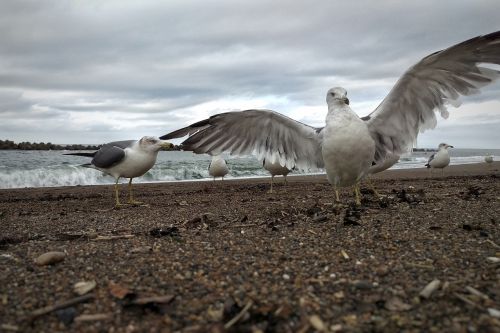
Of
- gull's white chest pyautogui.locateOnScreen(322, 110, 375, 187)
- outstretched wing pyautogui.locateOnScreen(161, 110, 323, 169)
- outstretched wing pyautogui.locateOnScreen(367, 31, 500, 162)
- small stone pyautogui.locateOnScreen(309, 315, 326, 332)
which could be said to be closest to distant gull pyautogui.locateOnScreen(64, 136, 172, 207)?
outstretched wing pyautogui.locateOnScreen(161, 110, 323, 169)

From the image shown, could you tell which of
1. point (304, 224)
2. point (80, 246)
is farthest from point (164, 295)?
point (304, 224)

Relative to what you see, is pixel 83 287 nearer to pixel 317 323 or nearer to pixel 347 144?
pixel 317 323

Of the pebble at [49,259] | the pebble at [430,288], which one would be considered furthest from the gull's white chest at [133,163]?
the pebble at [430,288]

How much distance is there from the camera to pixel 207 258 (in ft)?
9.34

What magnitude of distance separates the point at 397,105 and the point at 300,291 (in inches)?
144

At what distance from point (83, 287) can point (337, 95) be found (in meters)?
4.15

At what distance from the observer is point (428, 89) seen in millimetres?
4898

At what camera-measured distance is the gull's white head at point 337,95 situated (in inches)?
212

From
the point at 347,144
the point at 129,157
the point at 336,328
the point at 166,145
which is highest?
the point at 166,145

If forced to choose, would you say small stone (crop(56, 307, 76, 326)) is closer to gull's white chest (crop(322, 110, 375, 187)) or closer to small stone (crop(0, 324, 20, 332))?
small stone (crop(0, 324, 20, 332))

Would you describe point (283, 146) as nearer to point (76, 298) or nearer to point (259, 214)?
point (259, 214)

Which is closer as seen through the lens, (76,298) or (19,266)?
(76,298)

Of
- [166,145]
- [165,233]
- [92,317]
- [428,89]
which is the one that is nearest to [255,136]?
[428,89]

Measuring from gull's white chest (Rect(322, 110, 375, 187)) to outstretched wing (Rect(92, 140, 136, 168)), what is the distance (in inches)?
178
